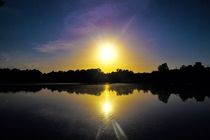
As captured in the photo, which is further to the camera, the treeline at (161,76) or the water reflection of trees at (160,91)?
the treeline at (161,76)

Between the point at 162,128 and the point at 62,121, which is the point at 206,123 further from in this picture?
the point at 62,121

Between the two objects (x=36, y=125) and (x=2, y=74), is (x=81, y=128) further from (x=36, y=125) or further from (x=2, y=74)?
(x=2, y=74)

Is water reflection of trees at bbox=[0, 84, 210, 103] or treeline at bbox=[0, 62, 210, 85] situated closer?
water reflection of trees at bbox=[0, 84, 210, 103]

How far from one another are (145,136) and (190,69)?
118891 millimetres

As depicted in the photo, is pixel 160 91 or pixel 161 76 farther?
pixel 161 76

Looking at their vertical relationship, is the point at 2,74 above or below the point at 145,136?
above

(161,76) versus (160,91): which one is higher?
(161,76)

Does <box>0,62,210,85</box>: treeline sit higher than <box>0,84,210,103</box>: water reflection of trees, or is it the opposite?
<box>0,62,210,85</box>: treeline

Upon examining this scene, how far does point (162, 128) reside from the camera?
17.4 meters

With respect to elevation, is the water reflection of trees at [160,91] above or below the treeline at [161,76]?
below

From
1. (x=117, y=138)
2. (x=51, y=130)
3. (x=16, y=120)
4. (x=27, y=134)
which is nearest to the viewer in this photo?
(x=117, y=138)

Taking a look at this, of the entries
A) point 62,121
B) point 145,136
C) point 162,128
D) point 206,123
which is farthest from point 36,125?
point 206,123

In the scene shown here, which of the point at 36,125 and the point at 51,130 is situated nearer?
the point at 51,130

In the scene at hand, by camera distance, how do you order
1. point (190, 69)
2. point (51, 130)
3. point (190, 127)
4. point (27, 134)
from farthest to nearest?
1. point (190, 69)
2. point (190, 127)
3. point (51, 130)
4. point (27, 134)
